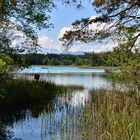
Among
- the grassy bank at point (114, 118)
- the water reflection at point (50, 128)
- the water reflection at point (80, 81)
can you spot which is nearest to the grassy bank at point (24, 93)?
the water reflection at point (80, 81)

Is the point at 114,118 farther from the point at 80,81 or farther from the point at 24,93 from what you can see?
the point at 80,81

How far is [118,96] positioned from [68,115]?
1623mm

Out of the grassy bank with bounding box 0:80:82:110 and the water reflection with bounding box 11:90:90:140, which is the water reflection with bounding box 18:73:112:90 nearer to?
the grassy bank with bounding box 0:80:82:110

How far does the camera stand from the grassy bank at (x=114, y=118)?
9.99 metres

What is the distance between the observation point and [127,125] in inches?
402

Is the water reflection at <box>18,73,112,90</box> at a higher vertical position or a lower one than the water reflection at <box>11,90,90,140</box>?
higher

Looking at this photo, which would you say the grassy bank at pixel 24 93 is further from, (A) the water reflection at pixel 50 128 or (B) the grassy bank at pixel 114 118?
(B) the grassy bank at pixel 114 118

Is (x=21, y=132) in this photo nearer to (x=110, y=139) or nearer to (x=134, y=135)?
(x=110, y=139)

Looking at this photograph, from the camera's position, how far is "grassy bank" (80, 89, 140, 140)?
999 cm

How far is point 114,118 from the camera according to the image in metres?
10.9

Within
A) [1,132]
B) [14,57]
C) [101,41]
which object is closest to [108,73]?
[101,41]

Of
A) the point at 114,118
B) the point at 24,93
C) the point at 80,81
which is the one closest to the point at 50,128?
the point at 114,118

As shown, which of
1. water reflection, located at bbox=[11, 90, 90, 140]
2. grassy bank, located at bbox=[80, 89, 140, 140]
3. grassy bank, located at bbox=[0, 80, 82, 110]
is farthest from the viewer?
grassy bank, located at bbox=[0, 80, 82, 110]

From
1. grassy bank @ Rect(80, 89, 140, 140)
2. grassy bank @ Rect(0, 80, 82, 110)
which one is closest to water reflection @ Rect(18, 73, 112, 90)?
grassy bank @ Rect(0, 80, 82, 110)
